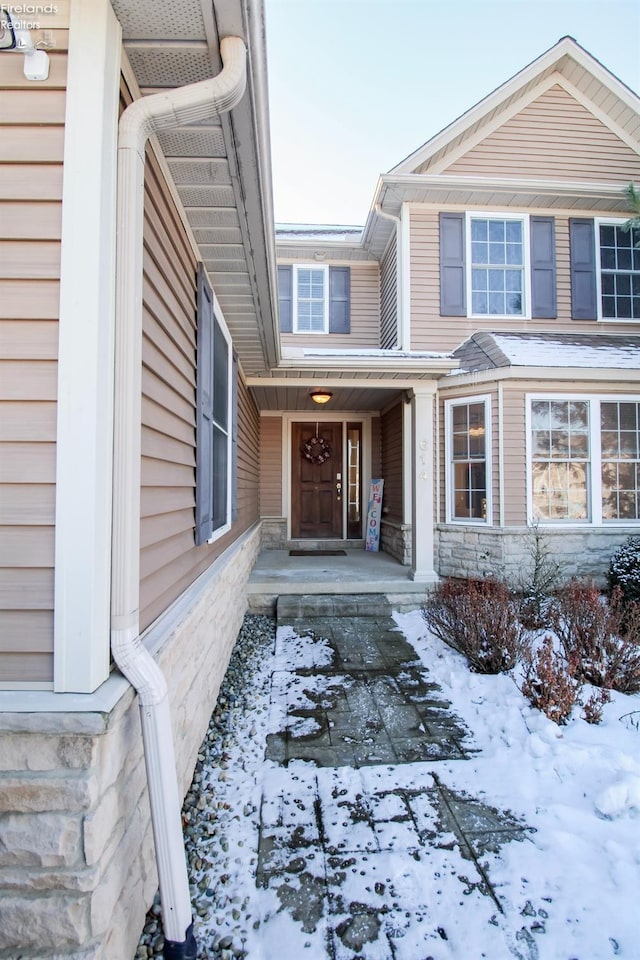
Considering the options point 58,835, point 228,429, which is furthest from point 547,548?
point 58,835

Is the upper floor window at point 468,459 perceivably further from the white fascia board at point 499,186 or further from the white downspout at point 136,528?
the white downspout at point 136,528

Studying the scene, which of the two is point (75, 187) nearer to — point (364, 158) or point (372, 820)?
point (372, 820)

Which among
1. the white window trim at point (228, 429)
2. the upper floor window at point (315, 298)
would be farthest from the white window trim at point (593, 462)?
the upper floor window at point (315, 298)

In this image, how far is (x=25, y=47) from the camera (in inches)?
52.6

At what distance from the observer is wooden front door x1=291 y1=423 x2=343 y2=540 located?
806 cm

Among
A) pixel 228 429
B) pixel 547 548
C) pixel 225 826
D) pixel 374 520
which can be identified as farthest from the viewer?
pixel 374 520

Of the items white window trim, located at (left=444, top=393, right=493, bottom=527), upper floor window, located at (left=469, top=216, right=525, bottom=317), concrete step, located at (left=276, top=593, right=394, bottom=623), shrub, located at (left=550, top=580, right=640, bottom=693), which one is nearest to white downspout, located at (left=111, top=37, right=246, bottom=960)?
shrub, located at (left=550, top=580, right=640, bottom=693)

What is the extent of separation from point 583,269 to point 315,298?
3.98m

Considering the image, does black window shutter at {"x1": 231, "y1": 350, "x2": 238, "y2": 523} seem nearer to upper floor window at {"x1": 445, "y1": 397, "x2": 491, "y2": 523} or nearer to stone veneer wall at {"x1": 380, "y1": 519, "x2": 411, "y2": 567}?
stone veneer wall at {"x1": 380, "y1": 519, "x2": 411, "y2": 567}

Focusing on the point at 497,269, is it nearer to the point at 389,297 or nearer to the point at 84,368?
the point at 389,297

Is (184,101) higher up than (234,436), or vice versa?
(184,101)

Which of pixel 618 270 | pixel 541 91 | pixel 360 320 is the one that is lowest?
pixel 360 320

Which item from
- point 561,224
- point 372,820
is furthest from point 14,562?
point 561,224

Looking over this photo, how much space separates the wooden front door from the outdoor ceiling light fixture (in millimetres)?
6733
